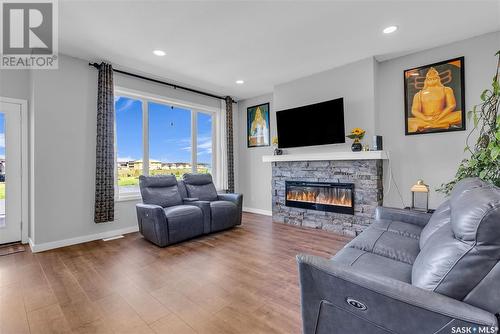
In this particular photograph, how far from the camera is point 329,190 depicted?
4094mm

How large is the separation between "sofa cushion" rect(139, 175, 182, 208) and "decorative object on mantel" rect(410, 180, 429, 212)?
3.55 meters

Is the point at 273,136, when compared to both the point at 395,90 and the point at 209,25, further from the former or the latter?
the point at 209,25

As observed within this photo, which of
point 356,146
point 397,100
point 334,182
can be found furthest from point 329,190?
point 397,100

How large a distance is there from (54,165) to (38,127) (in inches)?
21.5

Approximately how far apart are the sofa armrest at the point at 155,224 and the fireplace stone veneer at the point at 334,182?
230 centimetres

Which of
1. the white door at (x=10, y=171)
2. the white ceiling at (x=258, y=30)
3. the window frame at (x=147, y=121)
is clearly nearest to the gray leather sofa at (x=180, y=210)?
the window frame at (x=147, y=121)

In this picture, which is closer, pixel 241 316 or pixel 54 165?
pixel 241 316

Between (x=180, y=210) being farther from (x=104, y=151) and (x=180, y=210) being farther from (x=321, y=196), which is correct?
(x=321, y=196)

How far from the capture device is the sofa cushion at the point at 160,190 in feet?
12.5

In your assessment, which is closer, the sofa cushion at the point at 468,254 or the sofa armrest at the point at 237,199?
the sofa cushion at the point at 468,254

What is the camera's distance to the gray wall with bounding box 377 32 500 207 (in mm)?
3059

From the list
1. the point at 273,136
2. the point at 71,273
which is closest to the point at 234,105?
the point at 273,136

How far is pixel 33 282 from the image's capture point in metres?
2.36

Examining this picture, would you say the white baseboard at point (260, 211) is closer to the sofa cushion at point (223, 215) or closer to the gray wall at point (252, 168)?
the gray wall at point (252, 168)
